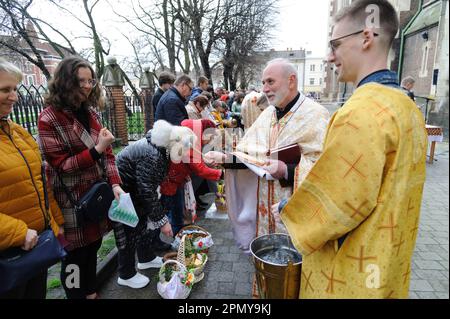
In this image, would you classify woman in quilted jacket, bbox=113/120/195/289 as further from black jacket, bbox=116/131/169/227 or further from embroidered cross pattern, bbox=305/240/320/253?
embroidered cross pattern, bbox=305/240/320/253

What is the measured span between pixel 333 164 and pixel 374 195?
0.63 feet

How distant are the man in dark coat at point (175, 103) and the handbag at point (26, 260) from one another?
3.18m

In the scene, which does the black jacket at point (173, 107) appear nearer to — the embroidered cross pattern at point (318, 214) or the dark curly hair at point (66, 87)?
the dark curly hair at point (66, 87)

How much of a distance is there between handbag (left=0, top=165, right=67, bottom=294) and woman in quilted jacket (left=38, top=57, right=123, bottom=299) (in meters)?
0.41

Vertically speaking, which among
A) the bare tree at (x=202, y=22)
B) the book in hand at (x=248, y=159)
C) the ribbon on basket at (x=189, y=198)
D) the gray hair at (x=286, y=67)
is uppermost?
the bare tree at (x=202, y=22)

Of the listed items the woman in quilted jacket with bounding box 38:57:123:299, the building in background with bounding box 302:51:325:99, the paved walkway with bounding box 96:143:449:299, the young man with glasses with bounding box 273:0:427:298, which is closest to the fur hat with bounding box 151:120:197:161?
the woman in quilted jacket with bounding box 38:57:123:299

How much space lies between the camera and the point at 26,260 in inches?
70.5

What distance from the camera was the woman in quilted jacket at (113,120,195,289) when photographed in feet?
9.07

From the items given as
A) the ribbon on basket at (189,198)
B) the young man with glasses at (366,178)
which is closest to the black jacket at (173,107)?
the ribbon on basket at (189,198)

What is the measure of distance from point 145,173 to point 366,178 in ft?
6.68

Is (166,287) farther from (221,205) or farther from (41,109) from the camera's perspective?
(41,109)

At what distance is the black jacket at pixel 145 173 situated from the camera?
2.75 meters
